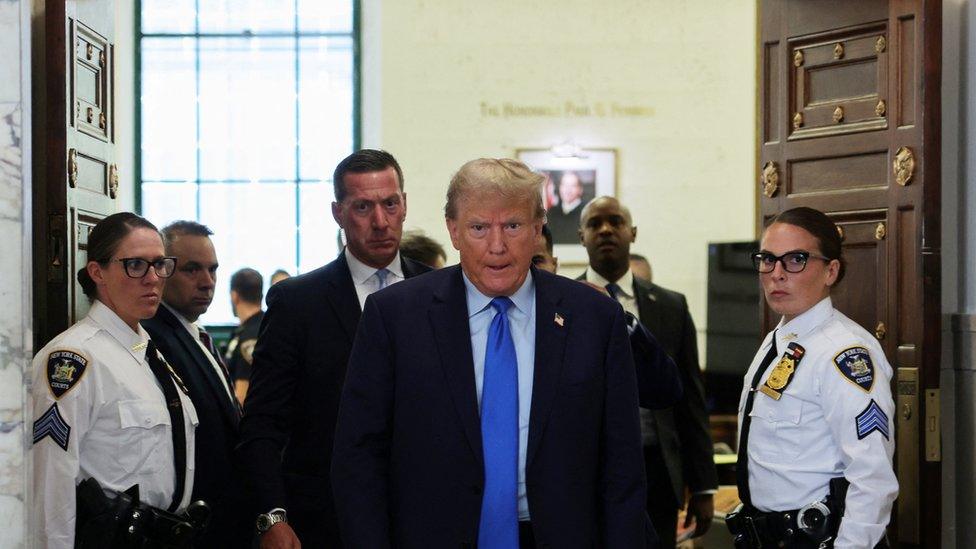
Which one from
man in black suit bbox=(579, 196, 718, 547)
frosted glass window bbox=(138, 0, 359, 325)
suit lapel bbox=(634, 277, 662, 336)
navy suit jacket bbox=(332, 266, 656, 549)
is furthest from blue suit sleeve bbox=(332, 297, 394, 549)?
frosted glass window bbox=(138, 0, 359, 325)

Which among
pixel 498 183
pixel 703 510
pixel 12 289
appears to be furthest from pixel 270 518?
pixel 703 510

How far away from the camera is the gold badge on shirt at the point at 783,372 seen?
3330 millimetres

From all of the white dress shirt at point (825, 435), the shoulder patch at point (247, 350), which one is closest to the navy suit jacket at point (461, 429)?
the white dress shirt at point (825, 435)

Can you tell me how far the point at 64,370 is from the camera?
3117 millimetres

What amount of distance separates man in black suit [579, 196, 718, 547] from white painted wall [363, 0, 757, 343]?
6354mm

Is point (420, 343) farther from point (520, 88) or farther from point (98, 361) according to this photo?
point (520, 88)

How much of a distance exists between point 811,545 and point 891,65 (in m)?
→ 1.78

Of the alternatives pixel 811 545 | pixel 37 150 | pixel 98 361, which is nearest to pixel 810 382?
pixel 811 545

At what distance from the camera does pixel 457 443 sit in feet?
8.48

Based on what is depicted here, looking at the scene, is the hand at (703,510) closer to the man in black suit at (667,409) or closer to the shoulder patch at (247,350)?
the man in black suit at (667,409)

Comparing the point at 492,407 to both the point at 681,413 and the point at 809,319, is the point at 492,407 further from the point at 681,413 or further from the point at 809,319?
the point at 681,413

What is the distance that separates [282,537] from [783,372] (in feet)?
4.81

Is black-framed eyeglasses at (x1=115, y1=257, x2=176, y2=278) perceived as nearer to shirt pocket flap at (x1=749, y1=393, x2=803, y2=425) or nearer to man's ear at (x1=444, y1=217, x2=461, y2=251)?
man's ear at (x1=444, y1=217, x2=461, y2=251)

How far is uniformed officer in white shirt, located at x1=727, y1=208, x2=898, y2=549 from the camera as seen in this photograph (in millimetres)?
3078
